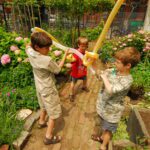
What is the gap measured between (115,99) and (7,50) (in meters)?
2.86

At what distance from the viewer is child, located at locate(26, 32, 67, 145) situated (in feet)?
7.86

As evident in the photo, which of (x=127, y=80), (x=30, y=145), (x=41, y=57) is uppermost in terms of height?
(x=41, y=57)

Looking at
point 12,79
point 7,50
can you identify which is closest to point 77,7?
point 7,50

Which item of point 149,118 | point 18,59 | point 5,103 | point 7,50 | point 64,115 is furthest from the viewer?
point 7,50

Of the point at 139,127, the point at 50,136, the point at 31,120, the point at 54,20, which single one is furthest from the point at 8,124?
the point at 54,20

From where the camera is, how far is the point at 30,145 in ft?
9.63

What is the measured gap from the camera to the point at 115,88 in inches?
85.0

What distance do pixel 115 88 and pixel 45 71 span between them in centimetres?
94

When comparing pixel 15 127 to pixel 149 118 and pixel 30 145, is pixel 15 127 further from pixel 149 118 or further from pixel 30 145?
pixel 149 118

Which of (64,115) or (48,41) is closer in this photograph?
(48,41)

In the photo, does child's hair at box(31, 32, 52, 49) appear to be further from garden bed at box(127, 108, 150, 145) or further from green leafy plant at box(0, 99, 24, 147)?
garden bed at box(127, 108, 150, 145)

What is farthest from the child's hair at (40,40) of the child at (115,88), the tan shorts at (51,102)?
the child at (115,88)

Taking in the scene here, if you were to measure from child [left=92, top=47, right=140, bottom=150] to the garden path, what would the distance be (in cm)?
41

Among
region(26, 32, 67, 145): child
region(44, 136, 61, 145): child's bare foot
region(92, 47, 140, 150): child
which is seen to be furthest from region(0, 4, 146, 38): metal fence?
region(92, 47, 140, 150): child
